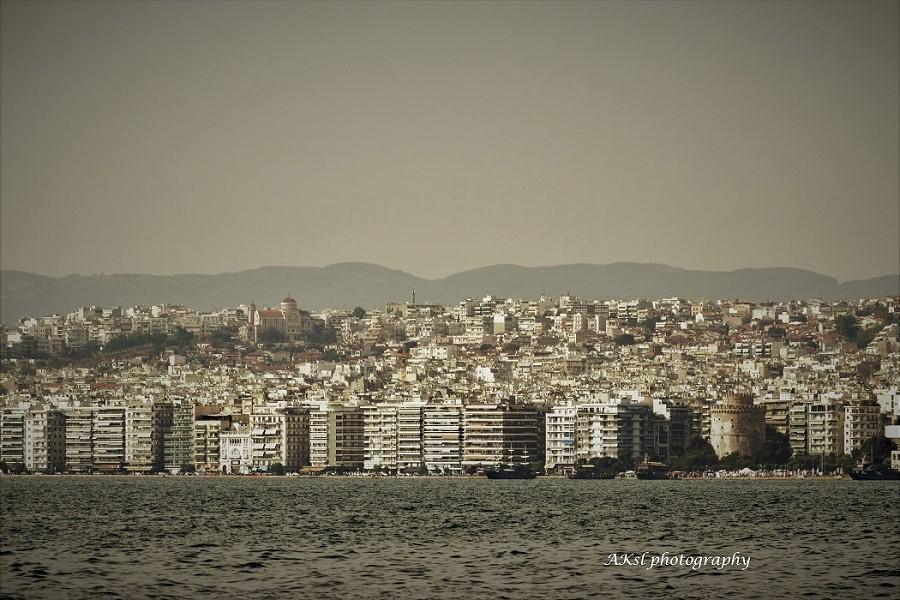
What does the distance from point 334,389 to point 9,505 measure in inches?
3254

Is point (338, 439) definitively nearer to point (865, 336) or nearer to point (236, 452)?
point (236, 452)

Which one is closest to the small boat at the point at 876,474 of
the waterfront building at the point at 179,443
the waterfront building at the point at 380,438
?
the waterfront building at the point at 380,438

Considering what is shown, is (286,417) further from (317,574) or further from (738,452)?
(317,574)

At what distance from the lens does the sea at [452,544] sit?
3869cm

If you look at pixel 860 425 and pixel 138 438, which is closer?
pixel 860 425

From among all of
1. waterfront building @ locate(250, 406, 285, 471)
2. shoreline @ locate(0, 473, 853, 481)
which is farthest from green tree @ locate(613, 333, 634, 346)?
shoreline @ locate(0, 473, 853, 481)

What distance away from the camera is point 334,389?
160 meters

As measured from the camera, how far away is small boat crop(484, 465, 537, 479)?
115 metres

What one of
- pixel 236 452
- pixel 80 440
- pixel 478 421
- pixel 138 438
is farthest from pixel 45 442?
pixel 478 421

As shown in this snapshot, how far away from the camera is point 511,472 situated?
115375 mm

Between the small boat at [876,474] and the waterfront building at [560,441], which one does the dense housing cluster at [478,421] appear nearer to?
the waterfront building at [560,441]

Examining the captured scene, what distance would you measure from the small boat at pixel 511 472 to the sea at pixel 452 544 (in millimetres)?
25403

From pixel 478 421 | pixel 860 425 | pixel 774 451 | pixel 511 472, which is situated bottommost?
pixel 511 472

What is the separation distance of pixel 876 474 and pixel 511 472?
71.2 ft
